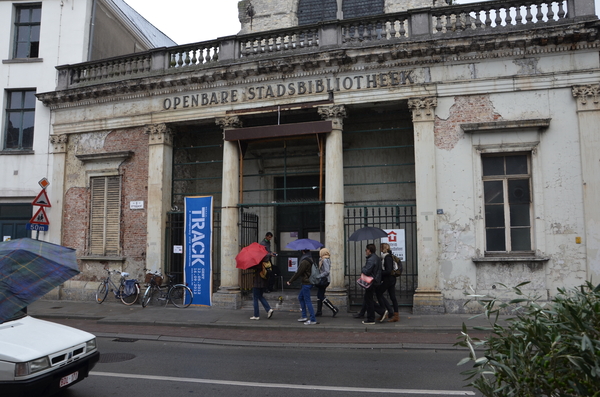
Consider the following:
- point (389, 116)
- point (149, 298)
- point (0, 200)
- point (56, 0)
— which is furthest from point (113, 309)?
point (56, 0)

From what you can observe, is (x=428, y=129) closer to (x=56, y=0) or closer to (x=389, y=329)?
(x=389, y=329)

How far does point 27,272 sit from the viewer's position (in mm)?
4910

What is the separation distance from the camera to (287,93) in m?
12.9

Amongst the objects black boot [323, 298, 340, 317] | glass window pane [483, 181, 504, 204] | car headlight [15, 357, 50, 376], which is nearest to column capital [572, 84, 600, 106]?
glass window pane [483, 181, 504, 204]

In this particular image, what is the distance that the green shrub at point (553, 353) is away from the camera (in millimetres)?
2326

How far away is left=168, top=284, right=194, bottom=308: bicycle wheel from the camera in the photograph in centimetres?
1319

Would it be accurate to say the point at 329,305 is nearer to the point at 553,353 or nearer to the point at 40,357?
the point at 40,357

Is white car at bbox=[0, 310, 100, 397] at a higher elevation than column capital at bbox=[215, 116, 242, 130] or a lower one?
lower

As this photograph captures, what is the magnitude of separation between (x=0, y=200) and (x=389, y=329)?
14.4 meters

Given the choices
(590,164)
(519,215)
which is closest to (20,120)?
(519,215)

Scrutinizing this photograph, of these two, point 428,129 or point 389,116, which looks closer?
point 428,129

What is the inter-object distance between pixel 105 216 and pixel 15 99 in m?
6.15

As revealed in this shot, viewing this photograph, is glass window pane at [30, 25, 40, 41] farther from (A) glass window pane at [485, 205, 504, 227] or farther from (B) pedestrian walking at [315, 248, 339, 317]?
(A) glass window pane at [485, 205, 504, 227]

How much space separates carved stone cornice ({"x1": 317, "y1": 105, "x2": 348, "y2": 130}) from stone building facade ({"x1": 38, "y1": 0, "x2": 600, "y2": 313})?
4 centimetres
